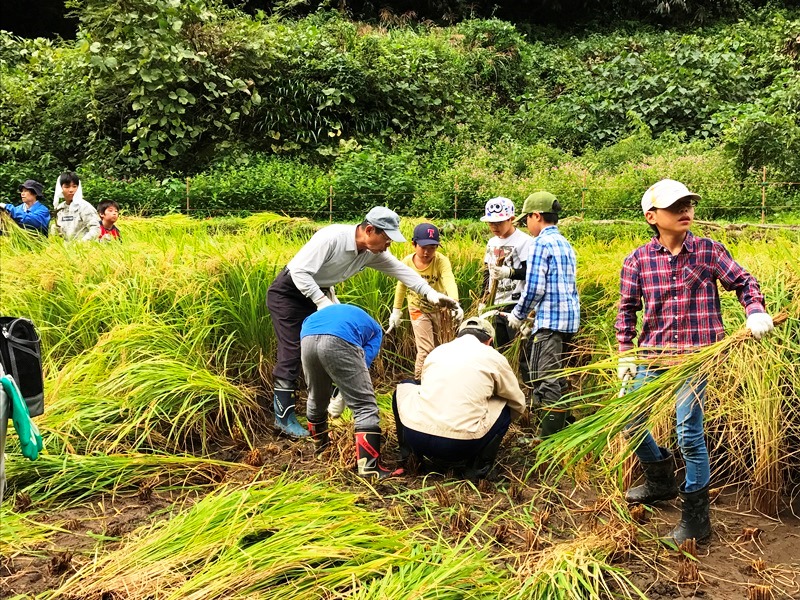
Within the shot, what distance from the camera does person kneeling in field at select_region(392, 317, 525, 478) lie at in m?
3.69

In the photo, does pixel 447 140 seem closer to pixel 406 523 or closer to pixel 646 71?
pixel 646 71

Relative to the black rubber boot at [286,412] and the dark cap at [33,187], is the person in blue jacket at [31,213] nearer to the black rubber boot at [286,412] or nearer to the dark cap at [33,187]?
the dark cap at [33,187]

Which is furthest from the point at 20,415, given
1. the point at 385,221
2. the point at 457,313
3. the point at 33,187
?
the point at 33,187

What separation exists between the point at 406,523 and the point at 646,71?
525 inches

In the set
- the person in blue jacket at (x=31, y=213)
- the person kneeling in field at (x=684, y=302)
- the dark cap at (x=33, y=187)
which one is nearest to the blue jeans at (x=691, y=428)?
the person kneeling in field at (x=684, y=302)

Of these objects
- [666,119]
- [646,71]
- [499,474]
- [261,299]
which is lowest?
[499,474]

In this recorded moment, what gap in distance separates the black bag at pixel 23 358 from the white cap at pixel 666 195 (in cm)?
230

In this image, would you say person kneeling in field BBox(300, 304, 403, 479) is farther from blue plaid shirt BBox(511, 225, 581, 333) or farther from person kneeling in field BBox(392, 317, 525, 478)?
blue plaid shirt BBox(511, 225, 581, 333)

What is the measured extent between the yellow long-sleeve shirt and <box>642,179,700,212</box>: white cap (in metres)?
2.05

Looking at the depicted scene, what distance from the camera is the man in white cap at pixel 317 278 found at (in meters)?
4.20

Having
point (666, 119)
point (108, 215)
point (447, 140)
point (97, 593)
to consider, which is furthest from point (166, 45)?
point (97, 593)

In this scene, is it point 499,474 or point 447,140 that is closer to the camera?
point 499,474

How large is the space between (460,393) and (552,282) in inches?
36.9

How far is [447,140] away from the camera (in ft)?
40.7
